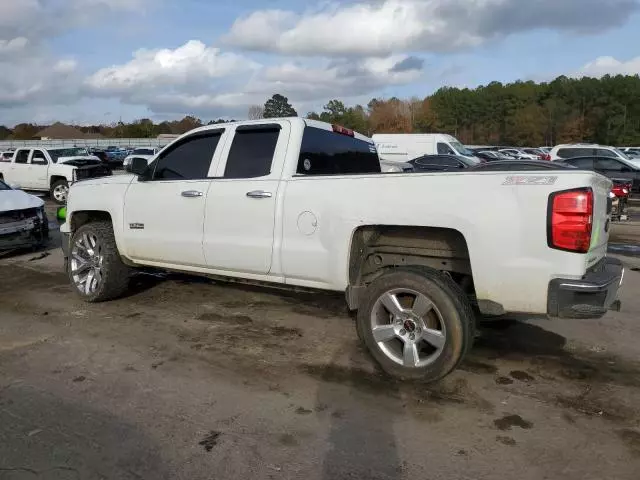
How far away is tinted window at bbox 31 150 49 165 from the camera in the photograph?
19913mm

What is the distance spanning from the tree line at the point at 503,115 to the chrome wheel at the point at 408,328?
3031 inches

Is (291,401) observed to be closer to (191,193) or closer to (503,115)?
(191,193)

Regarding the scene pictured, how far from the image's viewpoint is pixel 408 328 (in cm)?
425

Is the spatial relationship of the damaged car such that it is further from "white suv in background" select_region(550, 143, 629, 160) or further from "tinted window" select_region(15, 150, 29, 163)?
"white suv in background" select_region(550, 143, 629, 160)

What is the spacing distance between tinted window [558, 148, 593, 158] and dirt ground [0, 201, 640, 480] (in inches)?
765

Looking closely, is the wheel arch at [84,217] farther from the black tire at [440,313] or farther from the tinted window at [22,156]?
the tinted window at [22,156]

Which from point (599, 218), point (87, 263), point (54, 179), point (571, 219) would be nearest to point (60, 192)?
point (54, 179)

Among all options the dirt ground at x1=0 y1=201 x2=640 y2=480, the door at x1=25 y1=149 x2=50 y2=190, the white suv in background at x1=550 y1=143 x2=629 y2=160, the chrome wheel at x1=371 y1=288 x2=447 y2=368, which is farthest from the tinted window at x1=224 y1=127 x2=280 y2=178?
the white suv in background at x1=550 y1=143 x2=629 y2=160

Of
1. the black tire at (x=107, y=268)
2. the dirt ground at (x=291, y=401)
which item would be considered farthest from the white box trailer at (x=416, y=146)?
the dirt ground at (x=291, y=401)

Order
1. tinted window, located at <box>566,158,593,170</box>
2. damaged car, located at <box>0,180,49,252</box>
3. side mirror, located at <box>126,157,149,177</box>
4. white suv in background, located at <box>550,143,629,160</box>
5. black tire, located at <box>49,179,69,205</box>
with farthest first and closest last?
white suv in background, located at <box>550,143,629,160</box> < tinted window, located at <box>566,158,593,170</box> < black tire, located at <box>49,179,69,205</box> < damaged car, located at <box>0,180,49,252</box> < side mirror, located at <box>126,157,149,177</box>

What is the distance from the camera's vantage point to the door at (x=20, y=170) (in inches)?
795

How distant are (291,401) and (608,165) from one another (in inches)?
847

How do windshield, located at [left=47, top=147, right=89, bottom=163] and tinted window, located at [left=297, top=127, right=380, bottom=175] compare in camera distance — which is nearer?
tinted window, located at [left=297, top=127, right=380, bottom=175]

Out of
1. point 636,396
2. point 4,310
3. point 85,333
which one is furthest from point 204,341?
point 636,396
